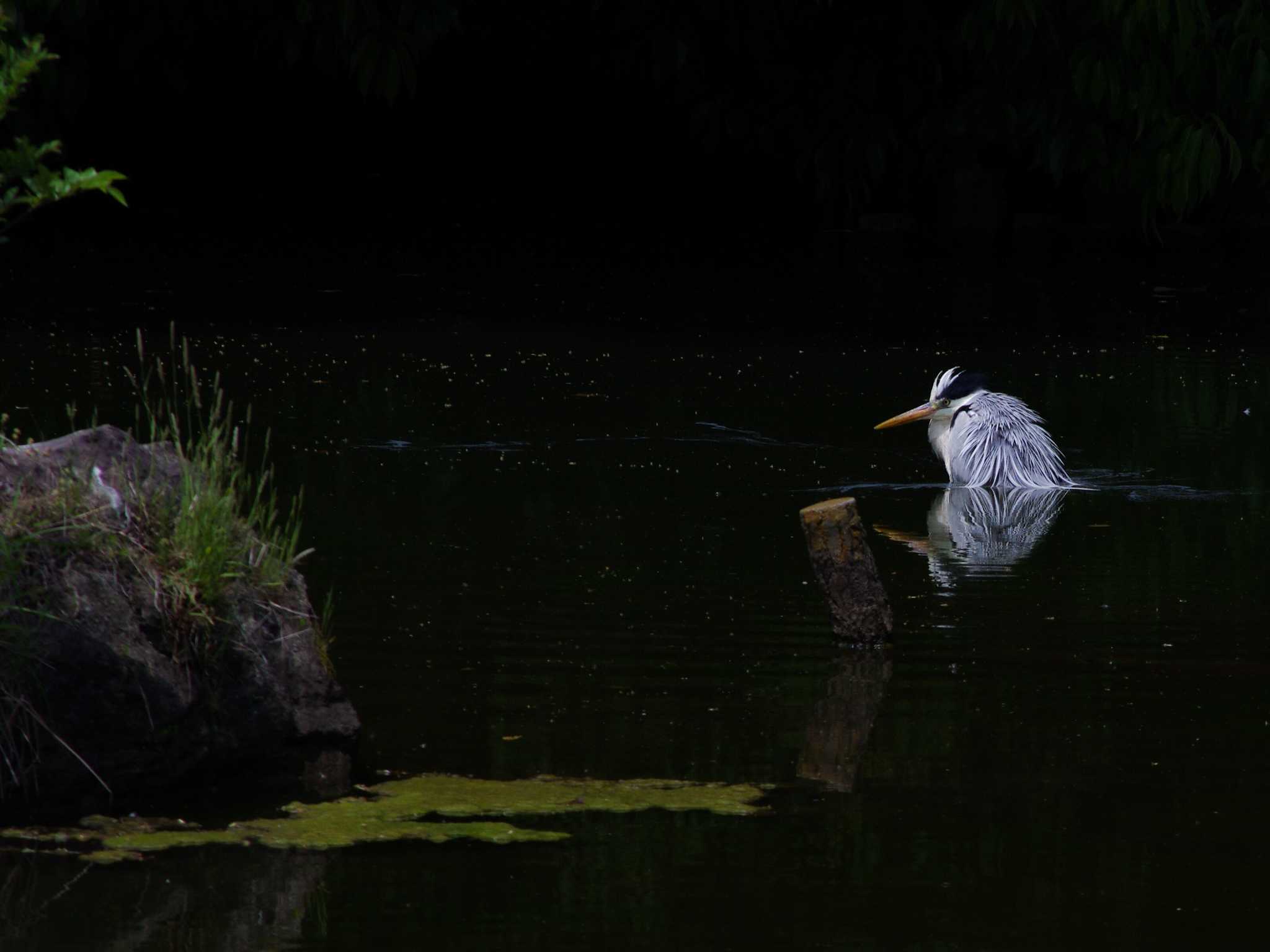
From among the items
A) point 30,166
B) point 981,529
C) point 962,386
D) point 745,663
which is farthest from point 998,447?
point 30,166

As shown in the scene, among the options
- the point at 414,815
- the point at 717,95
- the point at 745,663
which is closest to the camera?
the point at 414,815

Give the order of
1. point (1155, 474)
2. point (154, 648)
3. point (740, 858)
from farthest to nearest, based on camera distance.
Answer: point (1155, 474), point (154, 648), point (740, 858)

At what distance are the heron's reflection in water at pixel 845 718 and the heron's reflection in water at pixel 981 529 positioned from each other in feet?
4.69

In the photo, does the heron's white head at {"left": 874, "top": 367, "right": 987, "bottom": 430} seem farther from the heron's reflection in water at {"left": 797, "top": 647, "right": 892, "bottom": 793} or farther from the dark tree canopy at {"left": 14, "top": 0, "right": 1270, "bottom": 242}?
the dark tree canopy at {"left": 14, "top": 0, "right": 1270, "bottom": 242}

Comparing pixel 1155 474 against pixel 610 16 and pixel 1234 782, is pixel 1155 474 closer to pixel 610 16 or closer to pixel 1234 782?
pixel 1234 782

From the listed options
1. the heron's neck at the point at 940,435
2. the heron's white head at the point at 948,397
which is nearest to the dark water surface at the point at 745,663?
the heron's neck at the point at 940,435

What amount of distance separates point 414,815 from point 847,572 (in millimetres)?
2337

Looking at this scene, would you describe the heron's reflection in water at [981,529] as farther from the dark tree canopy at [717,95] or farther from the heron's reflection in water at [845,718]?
the dark tree canopy at [717,95]

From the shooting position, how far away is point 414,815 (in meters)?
5.73

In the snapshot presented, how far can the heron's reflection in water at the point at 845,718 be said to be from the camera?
6262 mm

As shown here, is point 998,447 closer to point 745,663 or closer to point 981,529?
point 981,529

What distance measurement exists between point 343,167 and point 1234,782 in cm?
2218

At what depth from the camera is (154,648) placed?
5832 mm

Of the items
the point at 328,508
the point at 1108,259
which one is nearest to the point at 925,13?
the point at 1108,259
